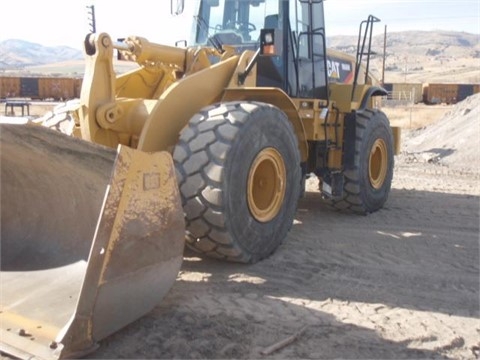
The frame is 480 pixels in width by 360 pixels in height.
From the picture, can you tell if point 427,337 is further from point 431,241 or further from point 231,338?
point 431,241

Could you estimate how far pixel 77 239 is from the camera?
4.05 metres

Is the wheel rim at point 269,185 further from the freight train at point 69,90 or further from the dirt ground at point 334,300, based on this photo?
the freight train at point 69,90

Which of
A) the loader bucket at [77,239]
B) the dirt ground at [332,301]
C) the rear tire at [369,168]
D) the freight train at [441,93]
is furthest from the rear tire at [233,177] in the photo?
the freight train at [441,93]

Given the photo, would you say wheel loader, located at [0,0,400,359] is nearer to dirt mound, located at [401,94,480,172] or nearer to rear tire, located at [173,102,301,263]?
rear tire, located at [173,102,301,263]

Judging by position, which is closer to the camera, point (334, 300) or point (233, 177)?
point (334, 300)

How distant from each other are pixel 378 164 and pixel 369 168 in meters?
0.64

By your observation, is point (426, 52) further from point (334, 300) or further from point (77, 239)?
point (77, 239)

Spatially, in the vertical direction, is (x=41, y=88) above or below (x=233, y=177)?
above

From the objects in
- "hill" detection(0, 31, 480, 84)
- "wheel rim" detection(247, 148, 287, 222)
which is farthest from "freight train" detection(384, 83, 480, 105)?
"hill" detection(0, 31, 480, 84)

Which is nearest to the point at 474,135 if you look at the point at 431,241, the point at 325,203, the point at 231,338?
the point at 325,203

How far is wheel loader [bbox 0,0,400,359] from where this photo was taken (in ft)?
10.5

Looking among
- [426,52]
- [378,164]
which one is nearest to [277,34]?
[378,164]

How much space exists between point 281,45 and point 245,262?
7.24 ft

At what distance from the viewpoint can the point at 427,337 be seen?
3.55 m
